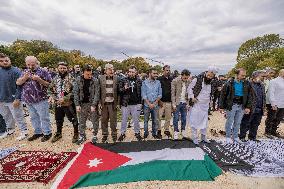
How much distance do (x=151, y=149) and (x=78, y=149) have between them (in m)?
1.79

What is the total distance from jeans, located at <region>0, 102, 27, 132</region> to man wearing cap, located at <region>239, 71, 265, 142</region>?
640 cm

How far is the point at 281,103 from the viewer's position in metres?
7.72

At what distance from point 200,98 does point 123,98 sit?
2064 millimetres

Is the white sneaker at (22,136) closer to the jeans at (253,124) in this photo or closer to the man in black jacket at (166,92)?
the man in black jacket at (166,92)

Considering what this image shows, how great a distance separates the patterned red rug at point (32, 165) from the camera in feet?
15.5

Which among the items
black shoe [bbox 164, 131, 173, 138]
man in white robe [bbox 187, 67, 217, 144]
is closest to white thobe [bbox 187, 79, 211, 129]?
man in white robe [bbox 187, 67, 217, 144]

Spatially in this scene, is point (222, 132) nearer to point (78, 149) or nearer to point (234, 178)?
point (234, 178)

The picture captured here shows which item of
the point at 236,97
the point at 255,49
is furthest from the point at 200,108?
the point at 255,49

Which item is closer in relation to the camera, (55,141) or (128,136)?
(55,141)

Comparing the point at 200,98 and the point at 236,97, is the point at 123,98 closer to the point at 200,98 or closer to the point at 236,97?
the point at 200,98

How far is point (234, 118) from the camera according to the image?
708cm

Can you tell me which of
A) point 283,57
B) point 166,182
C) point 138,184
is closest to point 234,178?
point 166,182

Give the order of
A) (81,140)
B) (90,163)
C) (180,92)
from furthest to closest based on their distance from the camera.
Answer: (180,92), (81,140), (90,163)

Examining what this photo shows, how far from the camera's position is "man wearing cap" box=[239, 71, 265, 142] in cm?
704
